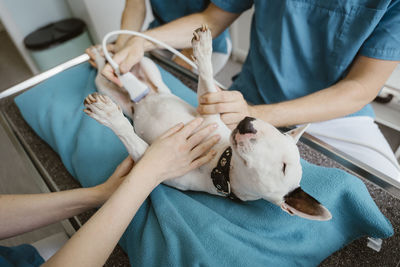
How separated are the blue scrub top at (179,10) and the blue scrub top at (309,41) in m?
0.29

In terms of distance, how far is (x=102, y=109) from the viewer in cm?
66

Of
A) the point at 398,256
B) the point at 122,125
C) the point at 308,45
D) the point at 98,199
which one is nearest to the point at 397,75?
the point at 308,45

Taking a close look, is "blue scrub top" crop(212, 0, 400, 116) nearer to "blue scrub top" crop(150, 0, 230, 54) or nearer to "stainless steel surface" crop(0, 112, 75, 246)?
"blue scrub top" crop(150, 0, 230, 54)

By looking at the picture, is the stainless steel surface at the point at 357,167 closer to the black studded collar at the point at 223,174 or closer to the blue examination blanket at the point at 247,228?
the blue examination blanket at the point at 247,228

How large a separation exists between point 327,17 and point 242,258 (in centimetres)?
78

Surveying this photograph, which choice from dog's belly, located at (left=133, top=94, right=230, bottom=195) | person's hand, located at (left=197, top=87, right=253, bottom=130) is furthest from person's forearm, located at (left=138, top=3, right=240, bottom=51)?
person's hand, located at (left=197, top=87, right=253, bottom=130)

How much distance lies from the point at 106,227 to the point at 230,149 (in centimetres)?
37

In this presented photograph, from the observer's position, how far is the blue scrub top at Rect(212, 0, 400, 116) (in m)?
0.74

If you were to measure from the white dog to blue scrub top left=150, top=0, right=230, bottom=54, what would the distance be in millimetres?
693

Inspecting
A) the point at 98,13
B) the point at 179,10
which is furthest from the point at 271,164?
the point at 98,13

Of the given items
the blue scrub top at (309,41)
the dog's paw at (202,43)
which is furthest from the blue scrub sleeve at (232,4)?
the dog's paw at (202,43)

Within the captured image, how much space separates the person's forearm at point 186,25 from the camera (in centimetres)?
112

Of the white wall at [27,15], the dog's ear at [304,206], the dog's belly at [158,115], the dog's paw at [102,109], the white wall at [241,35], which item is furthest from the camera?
the white wall at [241,35]

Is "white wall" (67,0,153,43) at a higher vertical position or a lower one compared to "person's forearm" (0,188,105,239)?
higher
